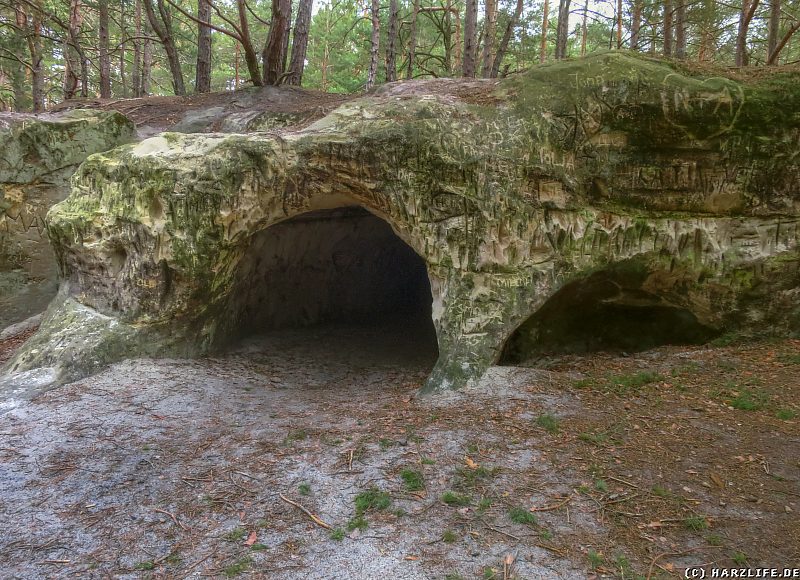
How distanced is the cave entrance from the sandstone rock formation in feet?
5.25

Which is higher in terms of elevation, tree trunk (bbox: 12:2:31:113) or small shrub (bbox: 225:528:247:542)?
tree trunk (bbox: 12:2:31:113)

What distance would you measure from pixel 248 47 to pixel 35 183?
450 centimetres

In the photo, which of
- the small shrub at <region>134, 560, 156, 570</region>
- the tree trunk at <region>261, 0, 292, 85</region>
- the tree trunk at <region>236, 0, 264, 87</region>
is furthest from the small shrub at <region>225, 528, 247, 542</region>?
the tree trunk at <region>261, 0, 292, 85</region>

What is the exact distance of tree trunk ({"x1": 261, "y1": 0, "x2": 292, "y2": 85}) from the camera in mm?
10812

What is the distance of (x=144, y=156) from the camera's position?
281 inches

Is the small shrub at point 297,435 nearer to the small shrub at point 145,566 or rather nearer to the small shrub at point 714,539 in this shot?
the small shrub at point 145,566

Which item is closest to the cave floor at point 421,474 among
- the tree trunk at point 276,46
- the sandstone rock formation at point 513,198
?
the sandstone rock formation at point 513,198

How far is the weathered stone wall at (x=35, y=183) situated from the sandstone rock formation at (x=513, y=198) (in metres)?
3.15

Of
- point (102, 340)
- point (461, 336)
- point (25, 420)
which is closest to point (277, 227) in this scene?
point (102, 340)

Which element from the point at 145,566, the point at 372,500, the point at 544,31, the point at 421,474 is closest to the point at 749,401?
the point at 421,474

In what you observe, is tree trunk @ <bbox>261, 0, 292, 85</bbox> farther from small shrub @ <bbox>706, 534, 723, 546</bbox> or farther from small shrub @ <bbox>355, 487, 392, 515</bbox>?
small shrub @ <bbox>706, 534, 723, 546</bbox>

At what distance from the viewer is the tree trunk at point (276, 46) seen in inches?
426

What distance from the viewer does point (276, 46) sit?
11086 millimetres

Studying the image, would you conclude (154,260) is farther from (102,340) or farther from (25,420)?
(25,420)
